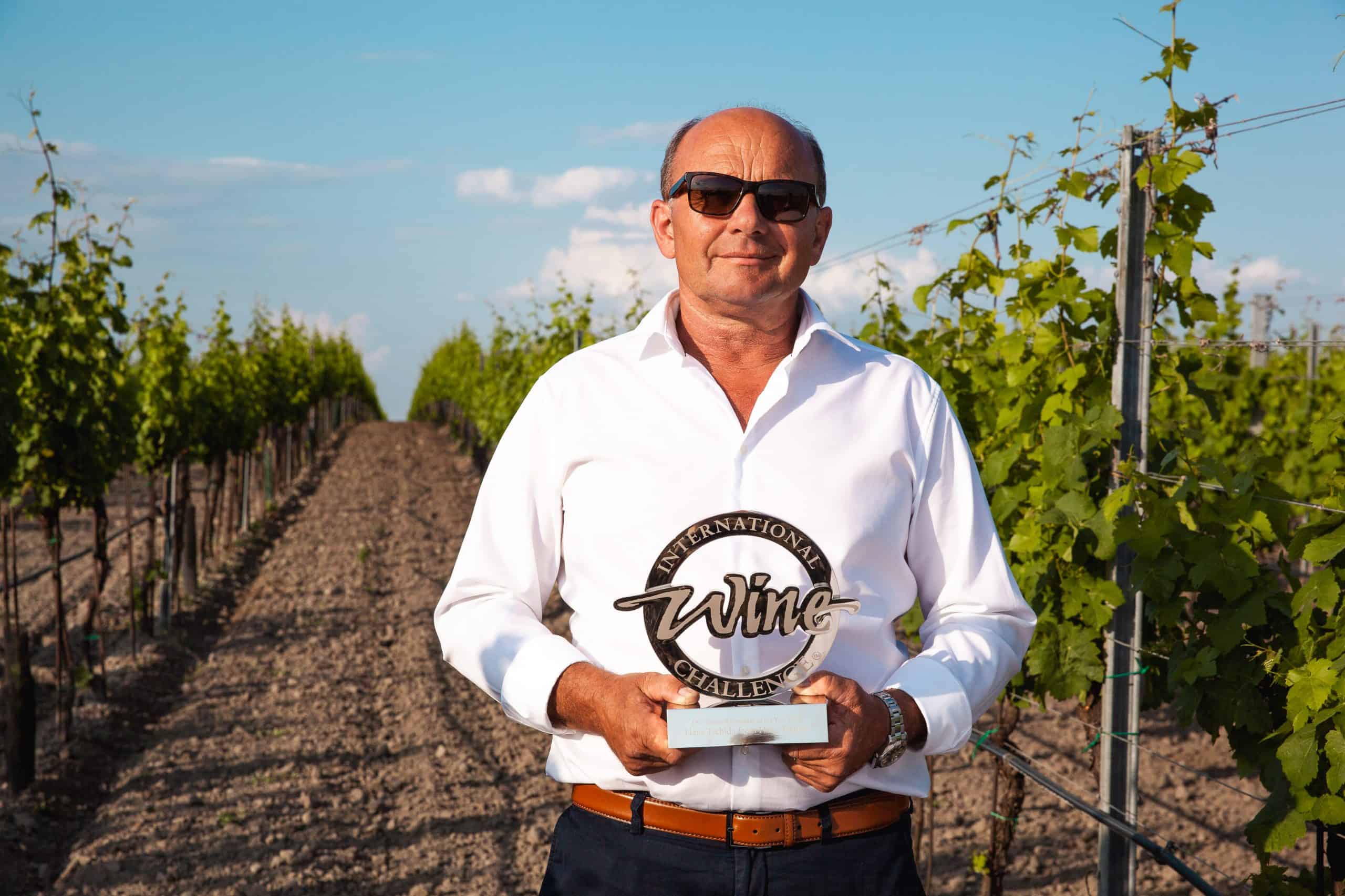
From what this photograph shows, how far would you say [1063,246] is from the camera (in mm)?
3434

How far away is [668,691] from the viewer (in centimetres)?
143

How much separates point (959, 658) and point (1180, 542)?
1.40 meters

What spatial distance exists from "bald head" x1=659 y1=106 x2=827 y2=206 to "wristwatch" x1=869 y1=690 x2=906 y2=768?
74 centimetres

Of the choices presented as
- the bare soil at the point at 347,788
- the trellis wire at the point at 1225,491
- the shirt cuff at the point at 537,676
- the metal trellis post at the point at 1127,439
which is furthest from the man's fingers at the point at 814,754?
the bare soil at the point at 347,788

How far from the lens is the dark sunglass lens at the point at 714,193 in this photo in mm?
1643

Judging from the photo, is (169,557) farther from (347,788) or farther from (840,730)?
(840,730)

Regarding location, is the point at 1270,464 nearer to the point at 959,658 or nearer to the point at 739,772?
the point at 959,658

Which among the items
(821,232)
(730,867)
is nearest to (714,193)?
(821,232)

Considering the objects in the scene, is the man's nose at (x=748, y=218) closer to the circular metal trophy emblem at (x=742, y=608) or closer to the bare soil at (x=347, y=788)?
the circular metal trophy emblem at (x=742, y=608)

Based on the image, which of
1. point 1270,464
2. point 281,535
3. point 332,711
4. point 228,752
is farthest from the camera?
point 281,535

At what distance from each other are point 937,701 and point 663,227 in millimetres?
818

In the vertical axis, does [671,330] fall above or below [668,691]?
above

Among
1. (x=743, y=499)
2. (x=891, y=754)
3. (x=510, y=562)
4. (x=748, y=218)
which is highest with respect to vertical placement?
(x=748, y=218)

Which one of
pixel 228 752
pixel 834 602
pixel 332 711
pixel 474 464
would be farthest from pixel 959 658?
pixel 474 464
